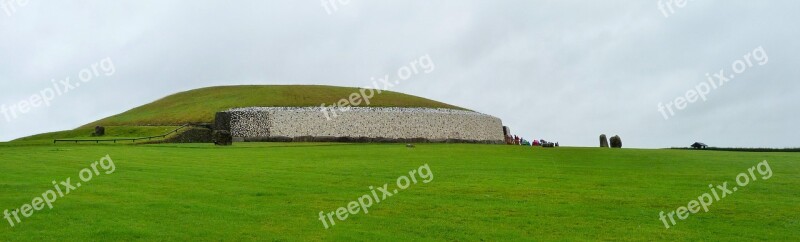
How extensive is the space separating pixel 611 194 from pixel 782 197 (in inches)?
193

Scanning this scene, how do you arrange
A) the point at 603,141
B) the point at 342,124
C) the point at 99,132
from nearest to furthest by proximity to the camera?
the point at 603,141, the point at 99,132, the point at 342,124

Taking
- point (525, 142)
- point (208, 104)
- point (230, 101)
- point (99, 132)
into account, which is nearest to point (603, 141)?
point (525, 142)

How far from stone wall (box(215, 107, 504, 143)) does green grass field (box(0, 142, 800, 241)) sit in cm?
3865

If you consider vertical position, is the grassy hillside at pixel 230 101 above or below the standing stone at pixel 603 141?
above

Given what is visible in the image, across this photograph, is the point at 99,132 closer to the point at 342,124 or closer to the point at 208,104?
the point at 208,104

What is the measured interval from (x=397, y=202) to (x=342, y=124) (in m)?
52.7

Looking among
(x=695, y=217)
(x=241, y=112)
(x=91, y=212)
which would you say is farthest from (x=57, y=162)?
(x=241, y=112)

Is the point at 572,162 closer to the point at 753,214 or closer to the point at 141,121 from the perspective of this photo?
the point at 753,214

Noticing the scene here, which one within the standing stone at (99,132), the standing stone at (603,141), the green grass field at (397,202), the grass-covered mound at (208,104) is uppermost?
the grass-covered mound at (208,104)

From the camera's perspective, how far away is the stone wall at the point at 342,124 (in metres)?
72.1

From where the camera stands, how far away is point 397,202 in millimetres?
20938

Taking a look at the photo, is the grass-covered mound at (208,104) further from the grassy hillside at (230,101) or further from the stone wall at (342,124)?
the stone wall at (342,124)

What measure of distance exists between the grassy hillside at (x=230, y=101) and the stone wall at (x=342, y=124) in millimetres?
2878

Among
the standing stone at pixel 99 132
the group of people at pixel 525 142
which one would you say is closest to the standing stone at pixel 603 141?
the group of people at pixel 525 142
